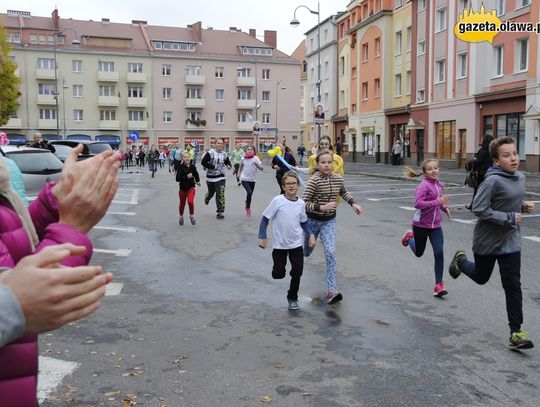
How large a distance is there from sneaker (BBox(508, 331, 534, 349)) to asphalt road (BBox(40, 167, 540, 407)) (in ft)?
0.21

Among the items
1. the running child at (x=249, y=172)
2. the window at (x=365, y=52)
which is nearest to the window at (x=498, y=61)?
the window at (x=365, y=52)

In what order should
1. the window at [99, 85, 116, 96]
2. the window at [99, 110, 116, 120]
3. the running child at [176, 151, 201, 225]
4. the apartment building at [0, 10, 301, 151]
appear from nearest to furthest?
1. the running child at [176, 151, 201, 225]
2. the apartment building at [0, 10, 301, 151]
3. the window at [99, 85, 116, 96]
4. the window at [99, 110, 116, 120]

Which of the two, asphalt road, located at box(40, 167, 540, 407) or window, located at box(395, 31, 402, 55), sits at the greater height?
window, located at box(395, 31, 402, 55)

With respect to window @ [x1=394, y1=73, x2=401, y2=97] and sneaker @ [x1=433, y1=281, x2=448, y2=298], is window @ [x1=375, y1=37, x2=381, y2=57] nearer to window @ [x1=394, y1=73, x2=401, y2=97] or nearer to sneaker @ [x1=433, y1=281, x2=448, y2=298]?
window @ [x1=394, y1=73, x2=401, y2=97]

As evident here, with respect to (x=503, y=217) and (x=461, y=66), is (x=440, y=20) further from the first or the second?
(x=503, y=217)

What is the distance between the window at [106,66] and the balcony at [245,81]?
1569 cm

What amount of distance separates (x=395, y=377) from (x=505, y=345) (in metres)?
1.33

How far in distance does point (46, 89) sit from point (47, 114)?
9.60 ft

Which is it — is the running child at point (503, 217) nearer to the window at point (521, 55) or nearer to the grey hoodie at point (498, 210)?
the grey hoodie at point (498, 210)

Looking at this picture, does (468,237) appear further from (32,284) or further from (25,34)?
(25,34)

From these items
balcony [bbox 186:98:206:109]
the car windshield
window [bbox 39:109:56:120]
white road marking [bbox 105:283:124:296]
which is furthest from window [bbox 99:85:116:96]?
white road marking [bbox 105:283:124:296]

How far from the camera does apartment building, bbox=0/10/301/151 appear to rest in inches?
2901

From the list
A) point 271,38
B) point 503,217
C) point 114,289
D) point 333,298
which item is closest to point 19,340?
point 503,217

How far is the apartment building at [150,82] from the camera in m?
73.7
